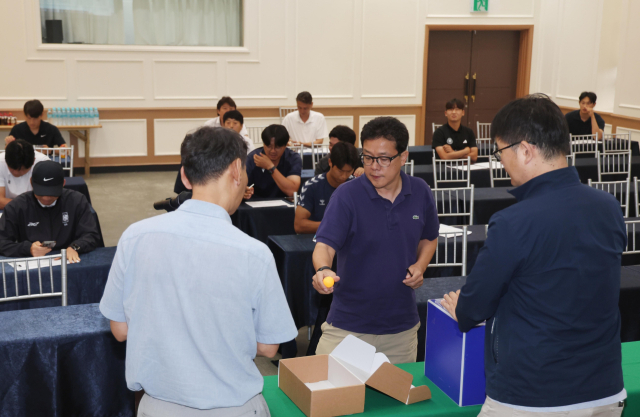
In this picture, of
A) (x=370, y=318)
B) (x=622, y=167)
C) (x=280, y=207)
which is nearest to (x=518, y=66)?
(x=622, y=167)

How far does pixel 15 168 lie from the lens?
13.9 feet

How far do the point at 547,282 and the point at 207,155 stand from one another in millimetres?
775

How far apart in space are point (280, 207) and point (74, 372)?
2.34 m

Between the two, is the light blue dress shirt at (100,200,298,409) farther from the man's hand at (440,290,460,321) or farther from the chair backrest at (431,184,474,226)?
the chair backrest at (431,184,474,226)

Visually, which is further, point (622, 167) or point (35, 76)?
point (35, 76)

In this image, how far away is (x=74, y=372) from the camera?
2.50 meters

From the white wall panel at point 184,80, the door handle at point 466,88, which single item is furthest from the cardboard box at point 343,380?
the door handle at point 466,88

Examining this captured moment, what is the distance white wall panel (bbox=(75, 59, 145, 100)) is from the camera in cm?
866

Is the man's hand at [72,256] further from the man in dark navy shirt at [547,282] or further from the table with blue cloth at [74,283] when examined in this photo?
the man in dark navy shirt at [547,282]

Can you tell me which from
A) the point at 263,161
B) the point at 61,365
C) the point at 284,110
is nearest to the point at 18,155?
the point at 263,161

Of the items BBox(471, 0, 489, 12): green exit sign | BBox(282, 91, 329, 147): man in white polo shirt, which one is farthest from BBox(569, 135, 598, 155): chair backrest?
BBox(471, 0, 489, 12): green exit sign

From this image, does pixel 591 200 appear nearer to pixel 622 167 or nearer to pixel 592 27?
pixel 622 167

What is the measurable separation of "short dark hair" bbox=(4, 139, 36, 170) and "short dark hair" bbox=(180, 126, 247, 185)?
3352 mm

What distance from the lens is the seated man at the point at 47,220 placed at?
3.36 meters
